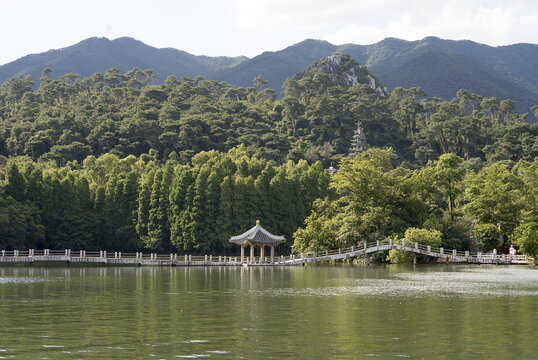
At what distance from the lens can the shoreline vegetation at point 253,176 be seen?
64.5 m

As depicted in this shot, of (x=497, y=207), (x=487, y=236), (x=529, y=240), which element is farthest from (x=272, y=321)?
(x=497, y=207)

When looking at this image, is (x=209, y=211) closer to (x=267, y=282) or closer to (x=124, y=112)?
(x=267, y=282)

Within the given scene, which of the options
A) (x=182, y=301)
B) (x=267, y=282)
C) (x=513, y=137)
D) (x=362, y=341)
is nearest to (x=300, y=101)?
(x=513, y=137)

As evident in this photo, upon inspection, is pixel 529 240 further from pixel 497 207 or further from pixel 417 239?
pixel 417 239

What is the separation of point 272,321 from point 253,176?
7023cm

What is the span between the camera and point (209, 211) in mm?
83312

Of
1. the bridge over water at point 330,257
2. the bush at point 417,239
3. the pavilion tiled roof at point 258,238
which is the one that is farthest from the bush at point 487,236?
the pavilion tiled roof at point 258,238

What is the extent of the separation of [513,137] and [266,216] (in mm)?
63317

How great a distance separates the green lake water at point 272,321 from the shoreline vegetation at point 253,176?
27273 millimetres

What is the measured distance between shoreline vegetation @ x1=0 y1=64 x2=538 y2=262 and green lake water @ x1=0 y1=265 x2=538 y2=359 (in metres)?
27.3

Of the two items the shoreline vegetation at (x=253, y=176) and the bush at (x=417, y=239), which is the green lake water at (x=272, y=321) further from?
the shoreline vegetation at (x=253, y=176)

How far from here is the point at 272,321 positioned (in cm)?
2247

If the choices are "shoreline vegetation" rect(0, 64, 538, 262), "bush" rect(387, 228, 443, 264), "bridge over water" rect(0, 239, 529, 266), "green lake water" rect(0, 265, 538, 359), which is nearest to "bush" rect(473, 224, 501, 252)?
"shoreline vegetation" rect(0, 64, 538, 262)

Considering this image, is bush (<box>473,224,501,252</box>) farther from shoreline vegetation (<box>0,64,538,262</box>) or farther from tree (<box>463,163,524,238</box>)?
tree (<box>463,163,524,238</box>)
